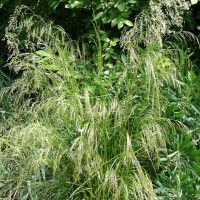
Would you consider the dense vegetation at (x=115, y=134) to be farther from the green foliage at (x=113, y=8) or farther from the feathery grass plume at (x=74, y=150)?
the green foliage at (x=113, y=8)

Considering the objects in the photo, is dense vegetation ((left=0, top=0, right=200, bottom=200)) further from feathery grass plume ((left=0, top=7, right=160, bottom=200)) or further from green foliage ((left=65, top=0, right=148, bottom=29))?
green foliage ((left=65, top=0, right=148, bottom=29))

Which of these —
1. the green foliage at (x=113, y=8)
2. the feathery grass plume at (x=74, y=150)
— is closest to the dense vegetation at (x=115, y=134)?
the feathery grass plume at (x=74, y=150)

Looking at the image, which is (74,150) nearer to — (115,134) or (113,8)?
(115,134)

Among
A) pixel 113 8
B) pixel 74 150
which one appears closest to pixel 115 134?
pixel 74 150

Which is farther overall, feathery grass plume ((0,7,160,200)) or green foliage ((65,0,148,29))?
green foliage ((65,0,148,29))

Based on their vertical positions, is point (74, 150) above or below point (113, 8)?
below

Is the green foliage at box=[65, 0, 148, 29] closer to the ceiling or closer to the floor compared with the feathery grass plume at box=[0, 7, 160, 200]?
closer to the ceiling

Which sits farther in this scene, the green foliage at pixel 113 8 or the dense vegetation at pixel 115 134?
the green foliage at pixel 113 8

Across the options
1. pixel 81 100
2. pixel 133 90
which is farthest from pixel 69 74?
pixel 133 90

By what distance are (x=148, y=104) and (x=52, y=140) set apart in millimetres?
623

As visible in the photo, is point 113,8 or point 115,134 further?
point 113,8

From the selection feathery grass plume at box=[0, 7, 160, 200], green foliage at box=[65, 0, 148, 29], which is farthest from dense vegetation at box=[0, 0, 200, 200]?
green foliage at box=[65, 0, 148, 29]

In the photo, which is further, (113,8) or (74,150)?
(113,8)

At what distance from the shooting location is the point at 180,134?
3.29m
